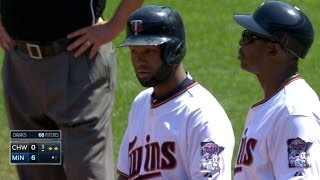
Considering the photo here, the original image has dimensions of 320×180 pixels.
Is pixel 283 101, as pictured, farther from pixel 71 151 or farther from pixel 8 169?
pixel 8 169

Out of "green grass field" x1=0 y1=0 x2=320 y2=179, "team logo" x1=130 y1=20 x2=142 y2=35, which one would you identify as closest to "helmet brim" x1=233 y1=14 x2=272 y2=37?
"team logo" x1=130 y1=20 x2=142 y2=35

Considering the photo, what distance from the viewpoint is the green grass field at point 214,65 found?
356 inches

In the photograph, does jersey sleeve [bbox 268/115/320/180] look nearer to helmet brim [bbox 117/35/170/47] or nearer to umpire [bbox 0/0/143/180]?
helmet brim [bbox 117/35/170/47]

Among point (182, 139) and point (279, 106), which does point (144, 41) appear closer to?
point (182, 139)

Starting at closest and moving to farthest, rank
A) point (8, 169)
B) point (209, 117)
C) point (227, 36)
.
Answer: point (209, 117), point (8, 169), point (227, 36)

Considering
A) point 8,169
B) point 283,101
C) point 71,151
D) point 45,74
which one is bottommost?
point 8,169

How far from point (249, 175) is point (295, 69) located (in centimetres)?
46

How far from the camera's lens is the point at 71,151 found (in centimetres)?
599

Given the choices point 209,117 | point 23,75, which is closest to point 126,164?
point 209,117

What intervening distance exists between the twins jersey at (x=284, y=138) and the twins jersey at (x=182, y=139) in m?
0.36

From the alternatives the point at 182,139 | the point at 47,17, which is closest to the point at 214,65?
the point at 47,17

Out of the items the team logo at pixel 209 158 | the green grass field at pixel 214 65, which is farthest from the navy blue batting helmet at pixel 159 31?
the green grass field at pixel 214 65

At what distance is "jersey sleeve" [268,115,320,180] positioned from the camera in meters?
4.16
